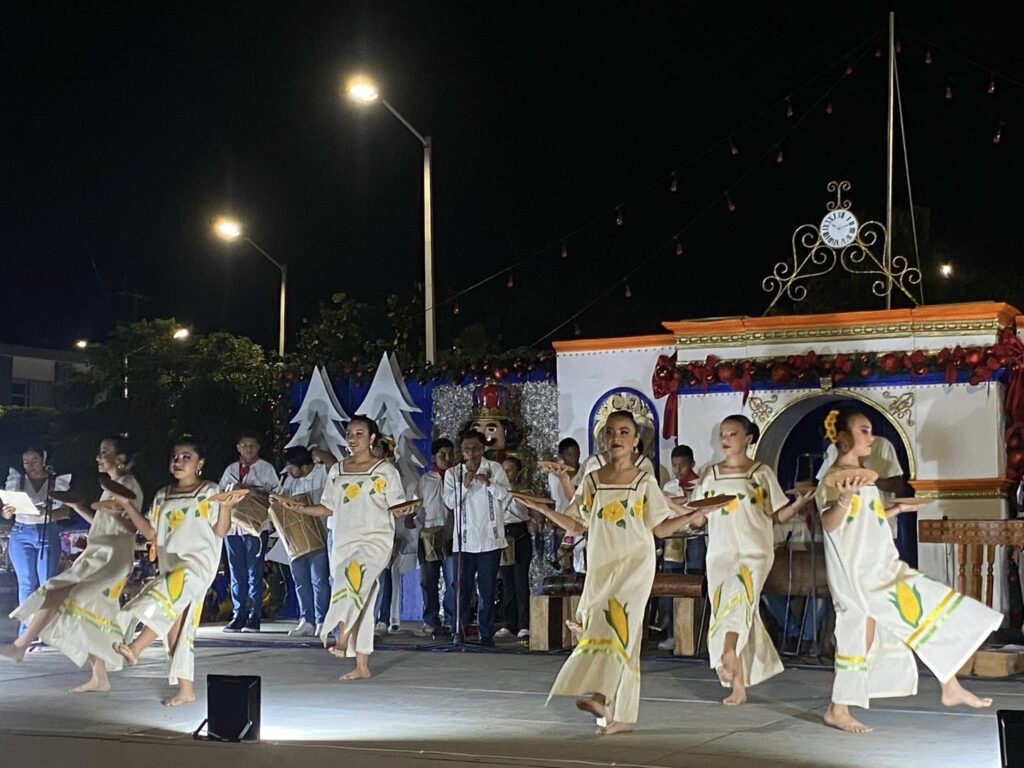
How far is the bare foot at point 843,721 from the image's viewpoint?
26.3ft

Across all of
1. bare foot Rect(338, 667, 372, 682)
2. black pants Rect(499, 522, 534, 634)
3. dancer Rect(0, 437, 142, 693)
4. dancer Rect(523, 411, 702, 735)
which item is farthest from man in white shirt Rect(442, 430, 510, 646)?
dancer Rect(523, 411, 702, 735)

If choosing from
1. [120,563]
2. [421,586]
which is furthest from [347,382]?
[120,563]

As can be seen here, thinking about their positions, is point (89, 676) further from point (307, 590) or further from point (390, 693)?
point (307, 590)

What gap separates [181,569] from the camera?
31.0 feet

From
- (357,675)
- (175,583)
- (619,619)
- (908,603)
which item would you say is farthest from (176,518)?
(908,603)

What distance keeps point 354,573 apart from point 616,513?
126 inches

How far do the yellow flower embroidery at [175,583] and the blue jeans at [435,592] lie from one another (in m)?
4.91

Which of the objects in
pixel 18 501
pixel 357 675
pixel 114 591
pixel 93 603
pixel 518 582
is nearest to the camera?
pixel 93 603

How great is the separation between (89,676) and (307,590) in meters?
3.85

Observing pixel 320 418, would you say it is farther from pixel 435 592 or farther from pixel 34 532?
pixel 34 532

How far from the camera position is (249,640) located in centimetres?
1382

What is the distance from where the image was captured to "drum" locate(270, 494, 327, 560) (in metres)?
14.1

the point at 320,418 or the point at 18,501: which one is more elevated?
the point at 320,418

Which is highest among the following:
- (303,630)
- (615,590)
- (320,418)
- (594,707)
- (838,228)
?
(838,228)
